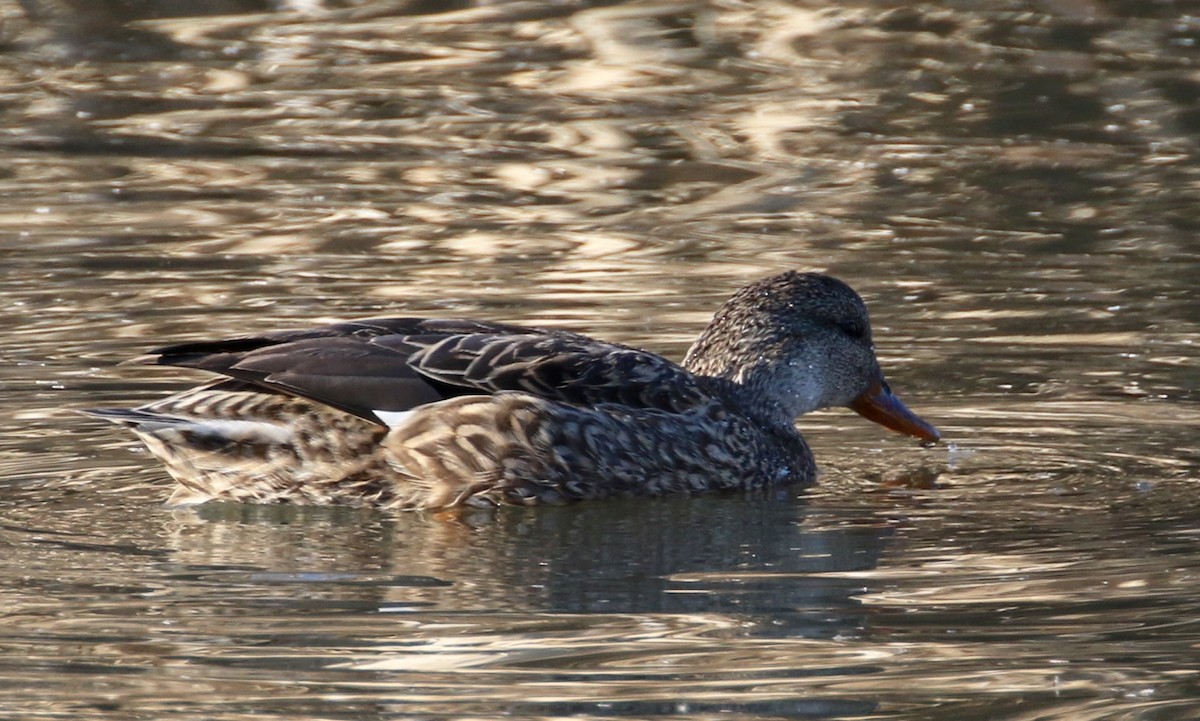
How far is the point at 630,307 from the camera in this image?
416 inches

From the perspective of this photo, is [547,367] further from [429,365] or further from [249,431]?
[249,431]

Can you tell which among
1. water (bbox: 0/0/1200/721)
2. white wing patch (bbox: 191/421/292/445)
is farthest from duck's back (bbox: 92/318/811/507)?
water (bbox: 0/0/1200/721)

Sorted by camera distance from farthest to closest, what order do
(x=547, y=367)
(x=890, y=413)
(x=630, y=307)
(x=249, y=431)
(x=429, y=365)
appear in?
(x=630, y=307)
(x=890, y=413)
(x=547, y=367)
(x=429, y=365)
(x=249, y=431)

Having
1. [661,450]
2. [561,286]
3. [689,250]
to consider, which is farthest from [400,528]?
[689,250]

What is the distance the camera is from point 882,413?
27.5 feet

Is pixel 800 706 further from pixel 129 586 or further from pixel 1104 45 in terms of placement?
pixel 1104 45

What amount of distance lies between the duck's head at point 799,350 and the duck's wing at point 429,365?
0.43 metres

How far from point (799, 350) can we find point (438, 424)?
165cm

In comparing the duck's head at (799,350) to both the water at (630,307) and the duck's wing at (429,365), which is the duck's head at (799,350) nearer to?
the water at (630,307)

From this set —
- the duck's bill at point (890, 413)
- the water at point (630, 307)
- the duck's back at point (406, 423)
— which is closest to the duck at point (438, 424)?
the duck's back at point (406, 423)

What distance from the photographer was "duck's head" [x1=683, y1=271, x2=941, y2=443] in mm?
8383

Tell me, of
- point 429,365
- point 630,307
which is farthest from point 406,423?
point 630,307

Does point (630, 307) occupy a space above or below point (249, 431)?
below

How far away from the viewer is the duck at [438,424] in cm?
738
